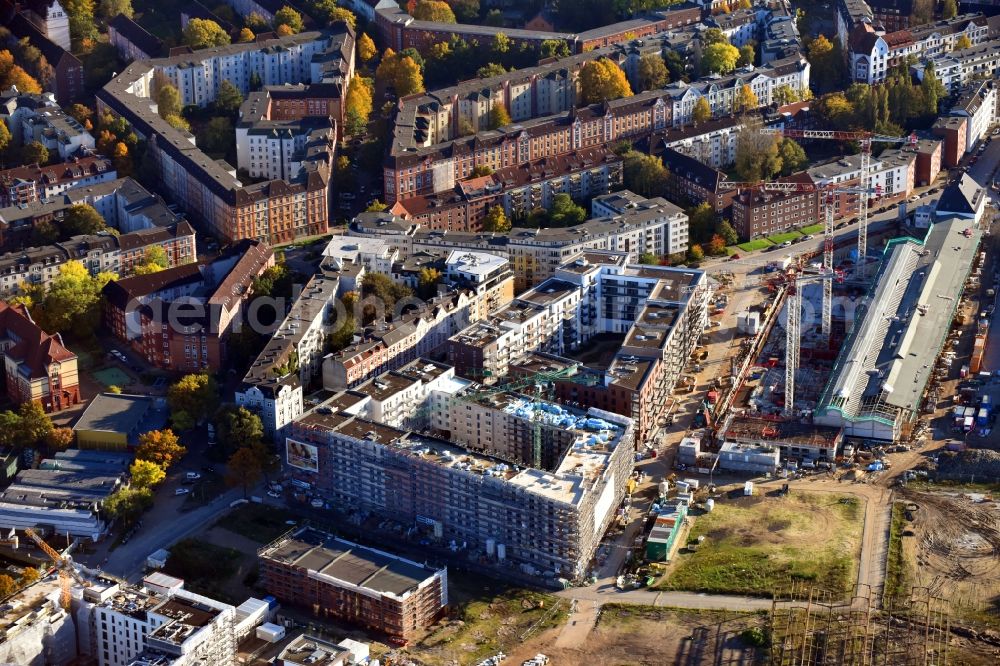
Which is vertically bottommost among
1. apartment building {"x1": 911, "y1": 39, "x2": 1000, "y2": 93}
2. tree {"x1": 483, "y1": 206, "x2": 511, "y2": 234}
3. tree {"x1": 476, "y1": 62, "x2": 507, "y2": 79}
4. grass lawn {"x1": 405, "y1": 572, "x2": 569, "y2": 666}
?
grass lawn {"x1": 405, "y1": 572, "x2": 569, "y2": 666}

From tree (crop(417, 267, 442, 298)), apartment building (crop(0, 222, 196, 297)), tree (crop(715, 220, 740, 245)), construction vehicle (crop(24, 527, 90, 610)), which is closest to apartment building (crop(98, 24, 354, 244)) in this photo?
apartment building (crop(0, 222, 196, 297))

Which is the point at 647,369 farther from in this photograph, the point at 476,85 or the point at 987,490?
the point at 476,85

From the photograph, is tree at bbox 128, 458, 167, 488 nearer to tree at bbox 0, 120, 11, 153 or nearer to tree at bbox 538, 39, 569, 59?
tree at bbox 0, 120, 11, 153

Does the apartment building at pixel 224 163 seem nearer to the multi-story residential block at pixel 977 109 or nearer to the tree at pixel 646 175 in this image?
the tree at pixel 646 175

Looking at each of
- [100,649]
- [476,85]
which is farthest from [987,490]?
[476,85]

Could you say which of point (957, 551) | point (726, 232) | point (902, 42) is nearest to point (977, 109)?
point (902, 42)

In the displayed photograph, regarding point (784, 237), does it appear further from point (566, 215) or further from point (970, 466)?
point (970, 466)

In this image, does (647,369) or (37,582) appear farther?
(647,369)
